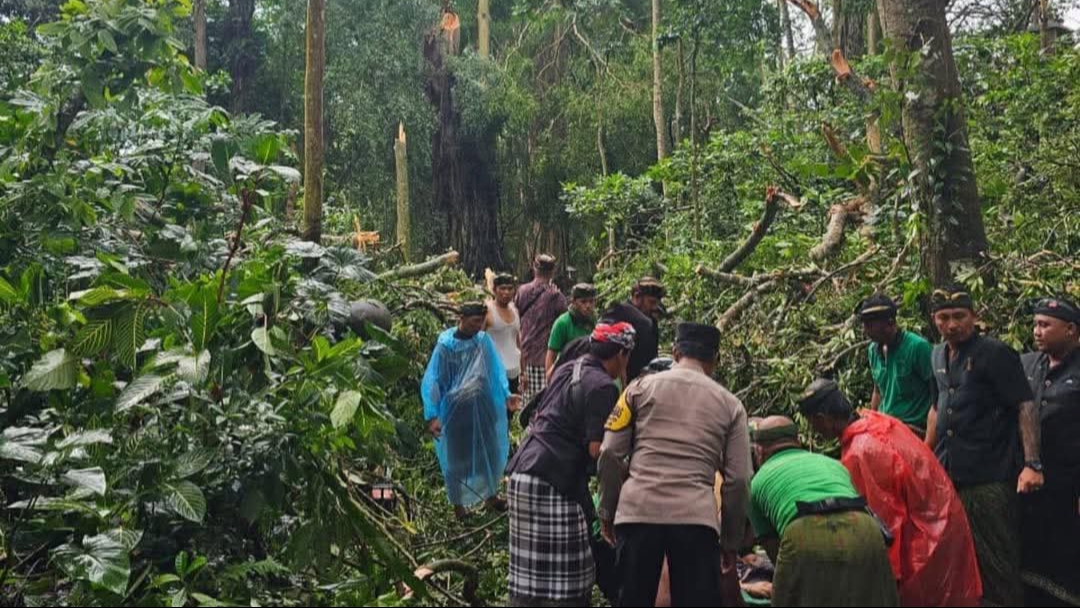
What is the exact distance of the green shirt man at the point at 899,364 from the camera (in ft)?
18.4

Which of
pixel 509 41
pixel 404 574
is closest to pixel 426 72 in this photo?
pixel 509 41

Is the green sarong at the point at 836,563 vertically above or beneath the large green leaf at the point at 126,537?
beneath

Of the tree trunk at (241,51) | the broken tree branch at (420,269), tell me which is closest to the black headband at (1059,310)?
the broken tree branch at (420,269)

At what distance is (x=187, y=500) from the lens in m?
4.37

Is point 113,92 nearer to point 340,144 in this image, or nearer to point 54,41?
point 54,41

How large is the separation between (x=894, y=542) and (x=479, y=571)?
8.55 ft

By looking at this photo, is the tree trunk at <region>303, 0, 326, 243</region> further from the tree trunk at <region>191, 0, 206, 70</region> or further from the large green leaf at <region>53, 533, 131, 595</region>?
the tree trunk at <region>191, 0, 206, 70</region>

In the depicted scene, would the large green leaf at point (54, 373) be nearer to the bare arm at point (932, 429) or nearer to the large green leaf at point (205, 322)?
the large green leaf at point (205, 322)

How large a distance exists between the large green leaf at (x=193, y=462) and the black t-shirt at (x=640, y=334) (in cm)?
297

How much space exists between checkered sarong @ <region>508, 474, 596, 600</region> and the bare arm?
6.01ft

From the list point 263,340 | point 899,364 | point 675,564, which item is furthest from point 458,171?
point 675,564

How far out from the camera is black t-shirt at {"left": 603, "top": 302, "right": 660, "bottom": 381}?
273 inches

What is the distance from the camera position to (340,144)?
2275 centimetres

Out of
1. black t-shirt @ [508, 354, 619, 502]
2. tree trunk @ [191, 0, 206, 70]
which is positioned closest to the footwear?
black t-shirt @ [508, 354, 619, 502]
